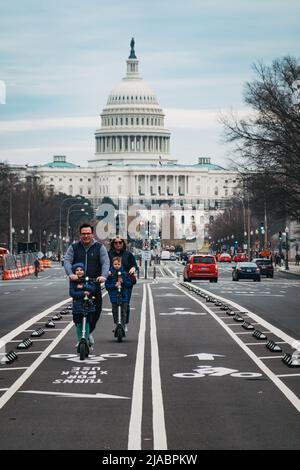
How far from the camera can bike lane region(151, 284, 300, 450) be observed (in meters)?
12.3

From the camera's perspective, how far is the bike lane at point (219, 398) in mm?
12328

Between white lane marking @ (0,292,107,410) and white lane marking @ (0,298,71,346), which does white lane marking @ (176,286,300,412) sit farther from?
white lane marking @ (0,298,71,346)

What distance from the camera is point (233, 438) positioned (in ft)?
40.4

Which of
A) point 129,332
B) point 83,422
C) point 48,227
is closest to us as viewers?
point 83,422

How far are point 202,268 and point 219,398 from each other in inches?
2153

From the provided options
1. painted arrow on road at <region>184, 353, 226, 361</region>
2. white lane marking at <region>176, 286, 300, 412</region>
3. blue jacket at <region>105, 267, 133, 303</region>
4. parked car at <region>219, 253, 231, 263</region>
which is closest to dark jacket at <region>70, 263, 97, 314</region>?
painted arrow on road at <region>184, 353, 226, 361</region>

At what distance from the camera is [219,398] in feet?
50.1

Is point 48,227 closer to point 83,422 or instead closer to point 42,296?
point 42,296

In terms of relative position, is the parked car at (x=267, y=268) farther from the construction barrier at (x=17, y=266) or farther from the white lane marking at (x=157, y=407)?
the white lane marking at (x=157, y=407)

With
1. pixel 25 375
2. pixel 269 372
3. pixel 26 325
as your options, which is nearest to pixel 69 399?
pixel 25 375

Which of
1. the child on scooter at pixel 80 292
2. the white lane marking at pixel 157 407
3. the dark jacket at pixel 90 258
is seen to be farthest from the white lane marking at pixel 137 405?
the dark jacket at pixel 90 258

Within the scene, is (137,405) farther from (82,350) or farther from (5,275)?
(5,275)

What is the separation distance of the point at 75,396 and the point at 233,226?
15802 centimetres
